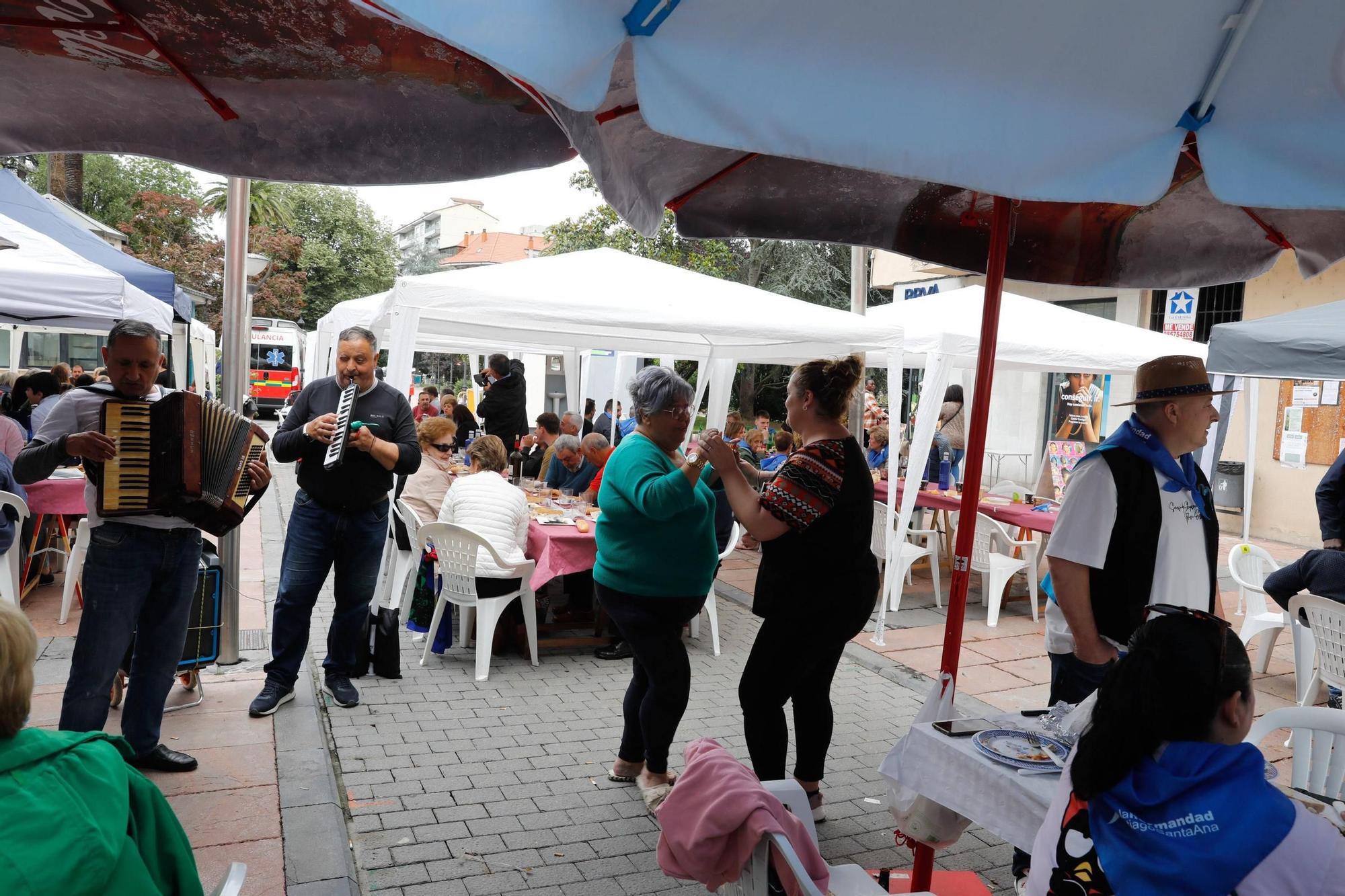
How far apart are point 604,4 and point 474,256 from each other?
87775mm

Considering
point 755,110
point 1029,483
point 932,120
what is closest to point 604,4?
point 755,110

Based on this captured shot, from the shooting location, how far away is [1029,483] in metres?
16.8

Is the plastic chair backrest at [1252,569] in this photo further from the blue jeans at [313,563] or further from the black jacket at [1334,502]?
the blue jeans at [313,563]

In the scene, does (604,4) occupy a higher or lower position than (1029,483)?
higher

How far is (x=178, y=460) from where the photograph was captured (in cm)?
376

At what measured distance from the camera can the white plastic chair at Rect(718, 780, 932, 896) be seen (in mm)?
1851

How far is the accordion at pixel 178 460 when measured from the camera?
3.63 metres

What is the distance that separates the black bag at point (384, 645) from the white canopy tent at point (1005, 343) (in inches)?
139

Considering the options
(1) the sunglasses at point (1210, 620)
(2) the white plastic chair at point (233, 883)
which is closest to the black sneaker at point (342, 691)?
(2) the white plastic chair at point (233, 883)

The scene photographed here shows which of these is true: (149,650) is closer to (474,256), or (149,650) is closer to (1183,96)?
(1183,96)

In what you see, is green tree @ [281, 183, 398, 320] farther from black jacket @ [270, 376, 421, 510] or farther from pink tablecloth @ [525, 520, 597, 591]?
black jacket @ [270, 376, 421, 510]

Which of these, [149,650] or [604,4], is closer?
[604,4]

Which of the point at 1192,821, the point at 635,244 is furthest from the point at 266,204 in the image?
the point at 1192,821

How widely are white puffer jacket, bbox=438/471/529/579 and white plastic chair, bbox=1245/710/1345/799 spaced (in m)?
4.32
